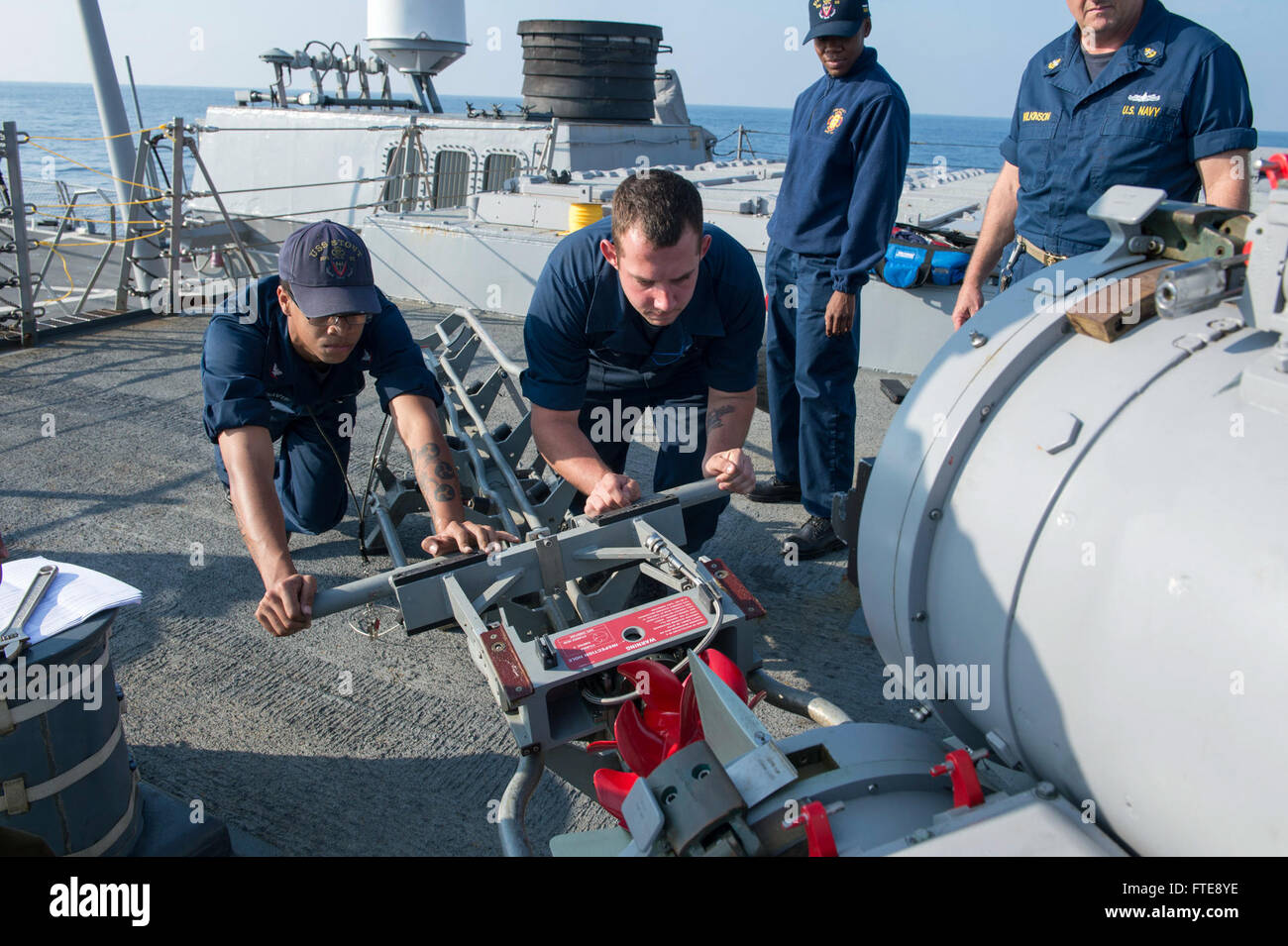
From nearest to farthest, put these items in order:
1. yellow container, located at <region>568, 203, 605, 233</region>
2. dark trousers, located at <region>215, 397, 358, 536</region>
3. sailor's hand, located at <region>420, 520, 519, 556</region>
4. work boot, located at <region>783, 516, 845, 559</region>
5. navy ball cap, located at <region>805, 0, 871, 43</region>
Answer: sailor's hand, located at <region>420, 520, 519, 556</region>
navy ball cap, located at <region>805, 0, 871, 43</region>
dark trousers, located at <region>215, 397, 358, 536</region>
work boot, located at <region>783, 516, 845, 559</region>
yellow container, located at <region>568, 203, 605, 233</region>

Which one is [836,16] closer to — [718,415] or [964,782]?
[718,415]

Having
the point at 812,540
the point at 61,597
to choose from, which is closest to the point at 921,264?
the point at 812,540

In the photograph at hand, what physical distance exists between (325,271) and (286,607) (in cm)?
117

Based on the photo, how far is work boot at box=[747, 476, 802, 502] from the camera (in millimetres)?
4324

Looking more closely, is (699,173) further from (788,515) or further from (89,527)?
(89,527)

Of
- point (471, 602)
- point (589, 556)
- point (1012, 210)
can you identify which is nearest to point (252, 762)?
point (471, 602)

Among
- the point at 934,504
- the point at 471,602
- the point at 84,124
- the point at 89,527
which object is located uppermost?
the point at 84,124

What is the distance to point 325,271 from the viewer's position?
277 centimetres

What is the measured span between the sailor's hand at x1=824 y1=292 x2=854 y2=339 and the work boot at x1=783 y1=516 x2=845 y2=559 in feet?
2.63

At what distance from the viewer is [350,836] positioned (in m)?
2.33

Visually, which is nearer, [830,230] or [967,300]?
[967,300]

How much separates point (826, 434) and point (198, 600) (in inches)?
101

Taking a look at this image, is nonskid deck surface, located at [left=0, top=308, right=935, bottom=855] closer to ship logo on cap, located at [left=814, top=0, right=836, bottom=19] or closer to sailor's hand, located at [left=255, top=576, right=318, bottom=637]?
sailor's hand, located at [left=255, top=576, right=318, bottom=637]

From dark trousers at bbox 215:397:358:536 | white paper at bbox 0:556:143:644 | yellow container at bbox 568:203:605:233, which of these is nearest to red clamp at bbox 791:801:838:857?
white paper at bbox 0:556:143:644
